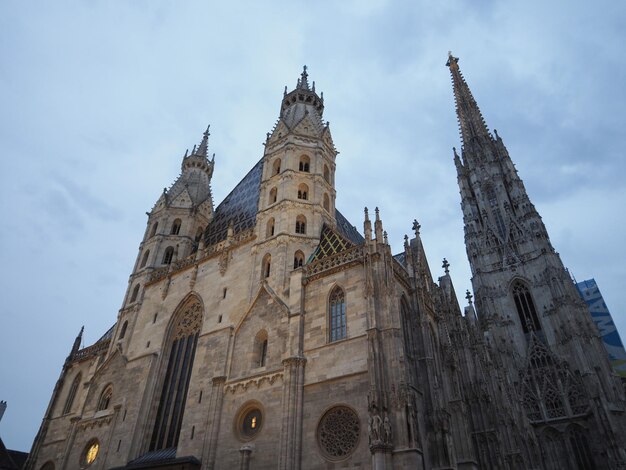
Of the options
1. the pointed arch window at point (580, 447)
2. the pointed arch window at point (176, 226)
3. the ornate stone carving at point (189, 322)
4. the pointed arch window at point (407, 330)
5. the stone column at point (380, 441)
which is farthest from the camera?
the pointed arch window at point (580, 447)

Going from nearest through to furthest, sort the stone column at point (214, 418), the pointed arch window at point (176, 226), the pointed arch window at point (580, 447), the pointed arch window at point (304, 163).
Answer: the stone column at point (214, 418) < the pointed arch window at point (304, 163) < the pointed arch window at point (176, 226) < the pointed arch window at point (580, 447)

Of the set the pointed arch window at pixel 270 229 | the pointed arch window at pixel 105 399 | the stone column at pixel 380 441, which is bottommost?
the stone column at pixel 380 441

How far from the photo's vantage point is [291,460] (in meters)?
16.3

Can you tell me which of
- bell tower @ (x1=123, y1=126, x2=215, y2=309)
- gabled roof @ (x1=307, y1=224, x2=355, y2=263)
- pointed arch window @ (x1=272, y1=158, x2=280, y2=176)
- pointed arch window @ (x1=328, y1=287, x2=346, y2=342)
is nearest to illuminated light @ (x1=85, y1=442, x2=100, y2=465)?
bell tower @ (x1=123, y1=126, x2=215, y2=309)

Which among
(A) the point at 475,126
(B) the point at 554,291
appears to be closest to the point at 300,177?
(B) the point at 554,291

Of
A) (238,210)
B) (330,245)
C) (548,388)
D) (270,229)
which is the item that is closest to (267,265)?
(270,229)

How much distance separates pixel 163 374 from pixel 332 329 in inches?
417

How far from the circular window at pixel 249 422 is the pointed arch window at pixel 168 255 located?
14.2 m

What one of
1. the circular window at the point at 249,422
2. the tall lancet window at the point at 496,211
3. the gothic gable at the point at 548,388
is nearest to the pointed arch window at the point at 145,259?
the circular window at the point at 249,422

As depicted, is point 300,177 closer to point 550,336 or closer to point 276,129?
point 276,129

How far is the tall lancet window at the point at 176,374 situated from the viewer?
22.0m

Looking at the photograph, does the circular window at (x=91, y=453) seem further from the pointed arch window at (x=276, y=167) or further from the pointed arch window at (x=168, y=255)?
the pointed arch window at (x=276, y=167)

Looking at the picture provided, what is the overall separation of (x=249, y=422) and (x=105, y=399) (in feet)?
35.4

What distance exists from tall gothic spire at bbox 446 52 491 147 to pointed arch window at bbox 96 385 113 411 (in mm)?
57227
